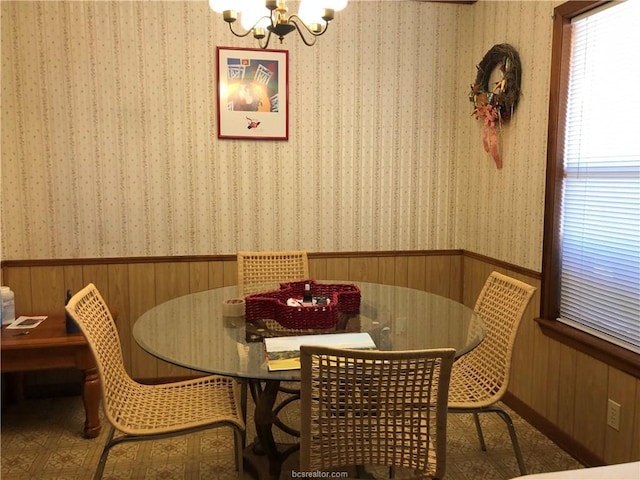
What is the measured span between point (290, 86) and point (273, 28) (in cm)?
125

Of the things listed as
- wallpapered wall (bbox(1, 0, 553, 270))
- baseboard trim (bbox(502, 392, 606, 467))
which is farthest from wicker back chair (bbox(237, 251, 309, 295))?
baseboard trim (bbox(502, 392, 606, 467))

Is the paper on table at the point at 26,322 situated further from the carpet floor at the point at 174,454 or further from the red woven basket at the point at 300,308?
the red woven basket at the point at 300,308

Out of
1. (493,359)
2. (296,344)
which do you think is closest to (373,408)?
(296,344)

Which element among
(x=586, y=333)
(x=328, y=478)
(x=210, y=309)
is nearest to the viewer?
(x=328, y=478)

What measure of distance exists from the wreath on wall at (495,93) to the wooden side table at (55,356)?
2554 mm

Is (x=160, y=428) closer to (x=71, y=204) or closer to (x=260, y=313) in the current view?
(x=260, y=313)

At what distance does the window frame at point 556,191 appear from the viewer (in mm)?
2426

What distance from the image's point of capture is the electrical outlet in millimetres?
2211

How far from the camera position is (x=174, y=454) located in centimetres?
255

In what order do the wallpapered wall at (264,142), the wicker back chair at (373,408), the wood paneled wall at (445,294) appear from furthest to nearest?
the wallpapered wall at (264,142)
the wood paneled wall at (445,294)
the wicker back chair at (373,408)

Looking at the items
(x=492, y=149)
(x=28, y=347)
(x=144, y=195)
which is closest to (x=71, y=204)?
(x=144, y=195)

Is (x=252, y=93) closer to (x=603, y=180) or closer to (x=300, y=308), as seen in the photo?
(x=300, y=308)

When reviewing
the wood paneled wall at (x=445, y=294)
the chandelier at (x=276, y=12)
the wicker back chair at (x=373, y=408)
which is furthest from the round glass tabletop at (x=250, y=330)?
the chandelier at (x=276, y=12)

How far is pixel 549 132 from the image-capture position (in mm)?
2602
